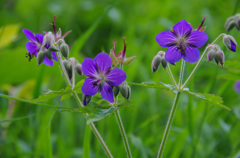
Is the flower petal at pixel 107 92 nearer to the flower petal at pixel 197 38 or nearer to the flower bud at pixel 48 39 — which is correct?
the flower bud at pixel 48 39

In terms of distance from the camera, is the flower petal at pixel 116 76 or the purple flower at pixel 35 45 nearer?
the flower petal at pixel 116 76

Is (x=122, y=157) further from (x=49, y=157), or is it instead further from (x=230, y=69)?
(x=230, y=69)

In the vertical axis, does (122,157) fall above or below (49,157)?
below

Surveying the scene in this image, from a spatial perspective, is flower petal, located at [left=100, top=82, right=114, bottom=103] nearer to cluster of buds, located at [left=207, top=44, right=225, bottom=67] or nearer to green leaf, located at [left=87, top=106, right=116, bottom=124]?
green leaf, located at [left=87, top=106, right=116, bottom=124]

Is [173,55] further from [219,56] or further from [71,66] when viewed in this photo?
[71,66]

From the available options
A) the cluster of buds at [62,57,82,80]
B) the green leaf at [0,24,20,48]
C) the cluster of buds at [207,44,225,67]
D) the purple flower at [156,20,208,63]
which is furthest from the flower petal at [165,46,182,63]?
the green leaf at [0,24,20,48]

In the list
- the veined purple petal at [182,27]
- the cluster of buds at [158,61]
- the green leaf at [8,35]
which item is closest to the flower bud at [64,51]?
the cluster of buds at [158,61]

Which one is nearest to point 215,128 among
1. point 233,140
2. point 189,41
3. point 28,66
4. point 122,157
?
point 233,140
